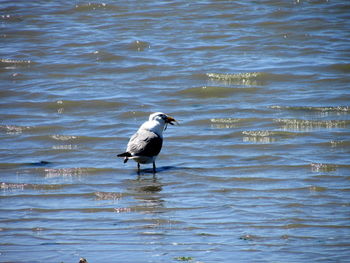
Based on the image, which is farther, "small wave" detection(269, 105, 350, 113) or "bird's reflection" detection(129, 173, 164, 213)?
"small wave" detection(269, 105, 350, 113)

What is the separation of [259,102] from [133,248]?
24.2 ft

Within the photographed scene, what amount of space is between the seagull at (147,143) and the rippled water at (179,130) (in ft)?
0.80

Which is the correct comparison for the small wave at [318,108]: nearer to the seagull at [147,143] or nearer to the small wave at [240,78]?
the small wave at [240,78]

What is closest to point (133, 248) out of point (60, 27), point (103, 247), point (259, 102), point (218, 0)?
point (103, 247)

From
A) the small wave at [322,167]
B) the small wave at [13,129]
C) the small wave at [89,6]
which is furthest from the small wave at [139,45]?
the small wave at [322,167]

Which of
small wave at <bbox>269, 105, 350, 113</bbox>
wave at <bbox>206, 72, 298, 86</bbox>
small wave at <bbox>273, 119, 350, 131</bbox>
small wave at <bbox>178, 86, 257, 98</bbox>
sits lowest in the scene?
small wave at <bbox>273, 119, 350, 131</bbox>

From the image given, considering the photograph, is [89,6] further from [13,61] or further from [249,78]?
[249,78]

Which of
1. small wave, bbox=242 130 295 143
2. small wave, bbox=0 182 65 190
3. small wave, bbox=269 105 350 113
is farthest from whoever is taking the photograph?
small wave, bbox=269 105 350 113

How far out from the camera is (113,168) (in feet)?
30.3

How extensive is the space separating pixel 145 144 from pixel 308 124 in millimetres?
3247

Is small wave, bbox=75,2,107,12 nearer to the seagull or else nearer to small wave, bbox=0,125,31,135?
small wave, bbox=0,125,31,135

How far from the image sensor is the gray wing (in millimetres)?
9141

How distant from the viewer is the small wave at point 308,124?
36.4 ft

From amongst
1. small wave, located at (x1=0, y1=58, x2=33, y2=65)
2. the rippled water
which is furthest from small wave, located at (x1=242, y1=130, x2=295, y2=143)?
small wave, located at (x1=0, y1=58, x2=33, y2=65)
